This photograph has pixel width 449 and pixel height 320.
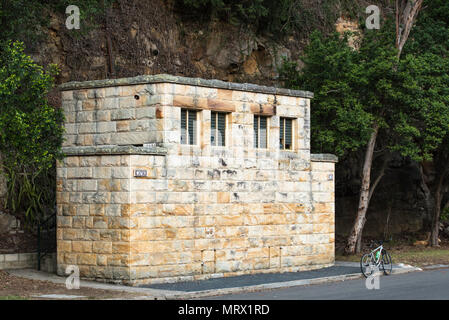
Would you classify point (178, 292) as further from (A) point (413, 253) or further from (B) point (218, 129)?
(A) point (413, 253)

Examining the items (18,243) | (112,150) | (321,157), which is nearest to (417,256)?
(321,157)

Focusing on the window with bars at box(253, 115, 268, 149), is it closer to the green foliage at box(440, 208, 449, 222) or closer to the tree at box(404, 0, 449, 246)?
the tree at box(404, 0, 449, 246)

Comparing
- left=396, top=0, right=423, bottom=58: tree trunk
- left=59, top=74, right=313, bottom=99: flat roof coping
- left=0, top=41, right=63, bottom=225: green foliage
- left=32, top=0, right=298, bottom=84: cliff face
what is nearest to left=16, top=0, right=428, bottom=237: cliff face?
left=32, top=0, right=298, bottom=84: cliff face

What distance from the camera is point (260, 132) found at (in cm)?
2302

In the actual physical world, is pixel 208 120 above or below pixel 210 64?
below

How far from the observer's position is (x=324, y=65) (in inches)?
1131

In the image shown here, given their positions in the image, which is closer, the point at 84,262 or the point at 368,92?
the point at 84,262

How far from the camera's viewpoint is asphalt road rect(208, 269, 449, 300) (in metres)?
17.4

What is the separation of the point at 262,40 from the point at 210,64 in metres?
2.87

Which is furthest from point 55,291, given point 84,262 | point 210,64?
point 210,64

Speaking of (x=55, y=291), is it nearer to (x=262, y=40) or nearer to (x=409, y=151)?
(x=409, y=151)

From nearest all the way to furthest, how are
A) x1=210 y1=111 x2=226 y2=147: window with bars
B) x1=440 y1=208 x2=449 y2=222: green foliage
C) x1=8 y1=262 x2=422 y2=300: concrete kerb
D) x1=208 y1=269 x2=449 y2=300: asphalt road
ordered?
x1=208 y1=269 x2=449 y2=300: asphalt road, x1=8 y1=262 x2=422 y2=300: concrete kerb, x1=210 y1=111 x2=226 y2=147: window with bars, x1=440 y1=208 x2=449 y2=222: green foliage

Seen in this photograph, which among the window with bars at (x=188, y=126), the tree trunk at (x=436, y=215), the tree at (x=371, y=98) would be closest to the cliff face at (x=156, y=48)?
the tree at (x=371, y=98)

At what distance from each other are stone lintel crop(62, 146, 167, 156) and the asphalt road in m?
4.25
